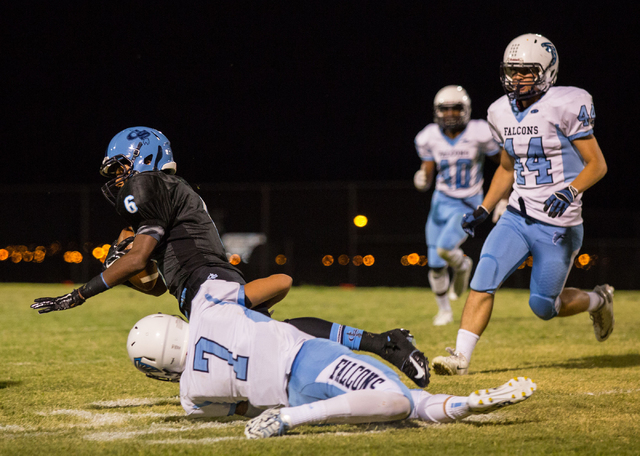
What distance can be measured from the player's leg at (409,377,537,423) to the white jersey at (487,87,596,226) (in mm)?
1909

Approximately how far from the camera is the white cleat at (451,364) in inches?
166

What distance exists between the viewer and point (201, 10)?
19.5m

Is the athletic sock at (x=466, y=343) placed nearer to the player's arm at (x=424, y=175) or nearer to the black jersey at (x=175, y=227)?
the black jersey at (x=175, y=227)

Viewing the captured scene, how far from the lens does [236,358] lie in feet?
10.1

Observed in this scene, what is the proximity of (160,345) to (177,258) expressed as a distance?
48cm

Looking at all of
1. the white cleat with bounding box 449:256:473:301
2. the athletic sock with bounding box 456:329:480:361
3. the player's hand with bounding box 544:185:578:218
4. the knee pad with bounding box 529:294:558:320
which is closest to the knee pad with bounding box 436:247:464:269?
the white cleat with bounding box 449:256:473:301

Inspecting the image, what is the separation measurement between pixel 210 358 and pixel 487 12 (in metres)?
17.3

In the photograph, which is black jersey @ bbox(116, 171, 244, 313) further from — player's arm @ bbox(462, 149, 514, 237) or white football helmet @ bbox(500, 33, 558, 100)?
white football helmet @ bbox(500, 33, 558, 100)

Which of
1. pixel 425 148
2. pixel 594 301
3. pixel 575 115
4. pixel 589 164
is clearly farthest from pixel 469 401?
pixel 425 148

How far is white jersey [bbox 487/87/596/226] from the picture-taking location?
454 centimetres

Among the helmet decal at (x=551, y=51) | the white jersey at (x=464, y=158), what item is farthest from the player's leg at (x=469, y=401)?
the white jersey at (x=464, y=158)

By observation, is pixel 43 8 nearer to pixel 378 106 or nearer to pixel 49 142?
pixel 49 142

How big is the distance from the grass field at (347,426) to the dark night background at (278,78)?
12.7 m

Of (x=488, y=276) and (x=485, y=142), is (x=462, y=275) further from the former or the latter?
(x=488, y=276)
